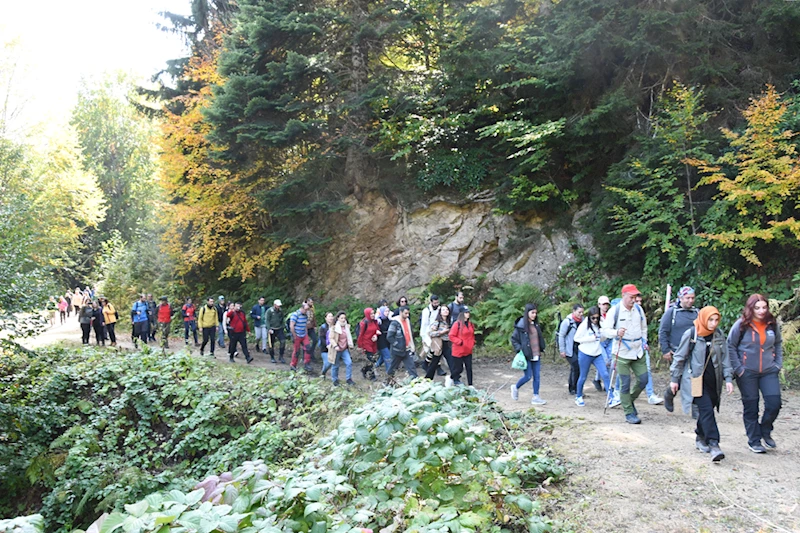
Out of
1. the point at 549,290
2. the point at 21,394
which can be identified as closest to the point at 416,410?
the point at 21,394

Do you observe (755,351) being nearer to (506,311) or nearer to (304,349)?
(506,311)

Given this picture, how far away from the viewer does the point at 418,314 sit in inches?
683

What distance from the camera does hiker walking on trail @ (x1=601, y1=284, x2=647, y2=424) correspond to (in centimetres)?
795

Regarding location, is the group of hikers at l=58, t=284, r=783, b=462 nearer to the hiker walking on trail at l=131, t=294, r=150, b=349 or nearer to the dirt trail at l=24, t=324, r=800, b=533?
the hiker walking on trail at l=131, t=294, r=150, b=349

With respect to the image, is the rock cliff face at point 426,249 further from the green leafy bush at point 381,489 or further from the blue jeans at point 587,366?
the green leafy bush at point 381,489

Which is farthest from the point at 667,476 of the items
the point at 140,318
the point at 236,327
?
the point at 140,318

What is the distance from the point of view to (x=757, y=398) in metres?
6.27

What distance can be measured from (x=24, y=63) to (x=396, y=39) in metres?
22.9

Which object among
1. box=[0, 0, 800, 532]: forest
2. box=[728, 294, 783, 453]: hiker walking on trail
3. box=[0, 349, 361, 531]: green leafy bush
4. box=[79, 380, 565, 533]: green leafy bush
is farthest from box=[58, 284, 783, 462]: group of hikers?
box=[79, 380, 565, 533]: green leafy bush

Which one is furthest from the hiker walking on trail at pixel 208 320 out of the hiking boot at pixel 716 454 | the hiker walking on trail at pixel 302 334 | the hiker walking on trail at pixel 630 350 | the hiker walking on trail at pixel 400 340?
the hiking boot at pixel 716 454

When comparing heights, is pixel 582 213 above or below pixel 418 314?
above

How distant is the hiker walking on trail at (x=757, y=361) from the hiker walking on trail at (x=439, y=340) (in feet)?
16.4

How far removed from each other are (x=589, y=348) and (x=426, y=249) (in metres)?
10.1

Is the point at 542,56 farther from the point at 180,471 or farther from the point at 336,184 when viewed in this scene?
the point at 180,471
